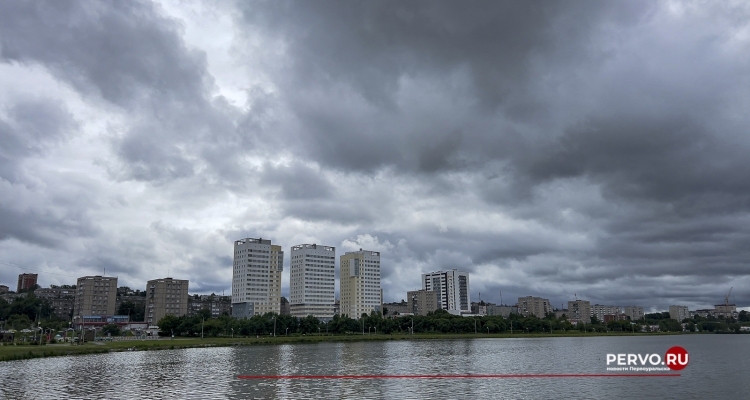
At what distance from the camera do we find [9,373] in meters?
65.8

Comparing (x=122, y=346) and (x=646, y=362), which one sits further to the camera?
(x=122, y=346)

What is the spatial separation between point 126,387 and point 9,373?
23.2 meters

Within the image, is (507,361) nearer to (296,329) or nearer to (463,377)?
(463,377)

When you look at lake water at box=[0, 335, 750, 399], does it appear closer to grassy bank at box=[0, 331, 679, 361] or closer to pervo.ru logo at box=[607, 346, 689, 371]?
pervo.ru logo at box=[607, 346, 689, 371]

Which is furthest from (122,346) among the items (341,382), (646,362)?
(646,362)

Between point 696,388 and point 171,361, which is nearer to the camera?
point 696,388

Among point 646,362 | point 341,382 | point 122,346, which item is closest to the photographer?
point 341,382

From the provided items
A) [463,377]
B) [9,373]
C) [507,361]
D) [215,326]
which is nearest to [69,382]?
[9,373]

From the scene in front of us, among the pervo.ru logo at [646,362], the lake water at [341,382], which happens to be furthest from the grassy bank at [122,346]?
the pervo.ru logo at [646,362]

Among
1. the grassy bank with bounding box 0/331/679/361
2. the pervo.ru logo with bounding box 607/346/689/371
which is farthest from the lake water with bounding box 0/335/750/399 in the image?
the grassy bank with bounding box 0/331/679/361

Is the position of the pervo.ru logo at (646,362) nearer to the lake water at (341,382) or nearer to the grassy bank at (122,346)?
the lake water at (341,382)

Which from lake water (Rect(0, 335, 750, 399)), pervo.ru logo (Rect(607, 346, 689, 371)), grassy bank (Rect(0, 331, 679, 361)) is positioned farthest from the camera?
grassy bank (Rect(0, 331, 679, 361))

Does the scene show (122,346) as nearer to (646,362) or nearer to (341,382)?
(341,382)

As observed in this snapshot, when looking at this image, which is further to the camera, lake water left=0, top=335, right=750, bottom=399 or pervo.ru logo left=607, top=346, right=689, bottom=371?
pervo.ru logo left=607, top=346, right=689, bottom=371
